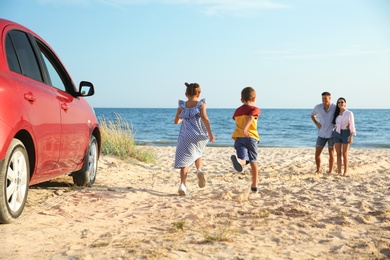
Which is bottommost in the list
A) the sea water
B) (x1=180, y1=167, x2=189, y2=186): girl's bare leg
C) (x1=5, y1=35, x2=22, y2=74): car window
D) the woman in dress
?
the sea water

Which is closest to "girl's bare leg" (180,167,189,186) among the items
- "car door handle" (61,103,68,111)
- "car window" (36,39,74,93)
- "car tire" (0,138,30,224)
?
"car window" (36,39,74,93)

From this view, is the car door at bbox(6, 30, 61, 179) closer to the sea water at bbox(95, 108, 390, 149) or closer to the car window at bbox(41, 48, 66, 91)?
the car window at bbox(41, 48, 66, 91)

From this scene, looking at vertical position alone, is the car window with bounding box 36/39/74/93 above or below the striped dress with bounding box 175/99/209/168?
above

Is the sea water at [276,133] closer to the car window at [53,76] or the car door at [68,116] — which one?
the car door at [68,116]

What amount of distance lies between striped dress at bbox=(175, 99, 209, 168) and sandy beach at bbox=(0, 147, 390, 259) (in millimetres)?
523

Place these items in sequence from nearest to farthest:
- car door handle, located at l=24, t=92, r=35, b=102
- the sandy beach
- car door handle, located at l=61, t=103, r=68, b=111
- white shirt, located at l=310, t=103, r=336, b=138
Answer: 1. the sandy beach
2. car door handle, located at l=24, t=92, r=35, b=102
3. car door handle, located at l=61, t=103, r=68, b=111
4. white shirt, located at l=310, t=103, r=336, b=138

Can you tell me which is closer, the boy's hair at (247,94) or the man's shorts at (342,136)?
the boy's hair at (247,94)

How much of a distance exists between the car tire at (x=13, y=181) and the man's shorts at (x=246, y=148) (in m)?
3.54

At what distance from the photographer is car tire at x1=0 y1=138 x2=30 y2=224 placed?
4320mm

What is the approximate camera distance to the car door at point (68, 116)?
583cm

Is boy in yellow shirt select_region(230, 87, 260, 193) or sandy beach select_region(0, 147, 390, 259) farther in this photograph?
boy in yellow shirt select_region(230, 87, 260, 193)

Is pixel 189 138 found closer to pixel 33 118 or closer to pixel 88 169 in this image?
pixel 88 169

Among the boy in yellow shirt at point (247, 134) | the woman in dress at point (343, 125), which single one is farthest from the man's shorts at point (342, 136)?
the boy in yellow shirt at point (247, 134)

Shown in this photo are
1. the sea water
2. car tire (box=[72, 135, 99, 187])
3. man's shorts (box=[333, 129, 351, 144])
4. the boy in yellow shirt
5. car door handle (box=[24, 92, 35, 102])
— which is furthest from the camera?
the sea water
